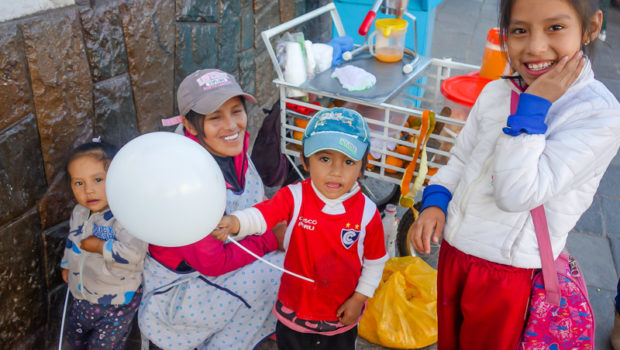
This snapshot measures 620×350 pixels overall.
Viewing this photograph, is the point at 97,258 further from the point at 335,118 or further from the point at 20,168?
the point at 335,118

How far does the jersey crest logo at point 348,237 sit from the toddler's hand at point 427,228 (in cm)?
24

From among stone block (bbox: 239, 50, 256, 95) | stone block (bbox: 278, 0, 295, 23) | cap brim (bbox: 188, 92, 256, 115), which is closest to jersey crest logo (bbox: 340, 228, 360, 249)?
cap brim (bbox: 188, 92, 256, 115)

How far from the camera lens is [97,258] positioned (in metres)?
2.07

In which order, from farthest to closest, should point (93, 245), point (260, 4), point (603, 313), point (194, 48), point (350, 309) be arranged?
point (260, 4) → point (194, 48) → point (603, 313) → point (93, 245) → point (350, 309)

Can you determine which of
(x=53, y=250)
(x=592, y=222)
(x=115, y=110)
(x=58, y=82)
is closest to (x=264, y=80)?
(x=115, y=110)

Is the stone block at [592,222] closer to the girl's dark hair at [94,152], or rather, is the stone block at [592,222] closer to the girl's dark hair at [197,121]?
the girl's dark hair at [197,121]

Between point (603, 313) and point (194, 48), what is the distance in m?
2.86

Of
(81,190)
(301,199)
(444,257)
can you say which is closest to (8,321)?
(81,190)

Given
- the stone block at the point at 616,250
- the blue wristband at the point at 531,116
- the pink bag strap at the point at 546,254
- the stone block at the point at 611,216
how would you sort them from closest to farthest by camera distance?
the blue wristband at the point at 531,116 < the pink bag strap at the point at 546,254 < the stone block at the point at 616,250 < the stone block at the point at 611,216

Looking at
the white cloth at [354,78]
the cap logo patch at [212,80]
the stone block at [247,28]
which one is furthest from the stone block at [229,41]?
Answer: the cap logo patch at [212,80]

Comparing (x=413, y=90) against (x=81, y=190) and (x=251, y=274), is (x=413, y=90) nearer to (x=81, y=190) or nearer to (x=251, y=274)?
(x=251, y=274)

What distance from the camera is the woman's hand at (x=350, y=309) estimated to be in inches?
75.1

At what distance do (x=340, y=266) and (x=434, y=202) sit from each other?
17.3 inches

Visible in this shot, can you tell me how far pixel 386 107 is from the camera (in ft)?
8.04
